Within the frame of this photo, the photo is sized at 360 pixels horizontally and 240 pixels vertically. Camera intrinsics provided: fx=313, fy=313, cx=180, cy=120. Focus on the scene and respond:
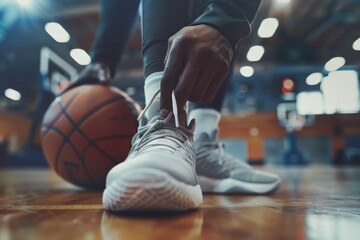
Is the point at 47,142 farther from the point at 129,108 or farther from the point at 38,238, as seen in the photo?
the point at 38,238

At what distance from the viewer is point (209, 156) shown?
881 mm

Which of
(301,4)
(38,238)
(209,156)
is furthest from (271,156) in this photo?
(38,238)

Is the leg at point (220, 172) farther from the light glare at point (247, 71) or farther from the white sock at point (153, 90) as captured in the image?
the light glare at point (247, 71)

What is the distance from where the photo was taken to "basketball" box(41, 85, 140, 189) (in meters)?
0.93

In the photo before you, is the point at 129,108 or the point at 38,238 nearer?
the point at 38,238

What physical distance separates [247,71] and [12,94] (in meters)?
6.08

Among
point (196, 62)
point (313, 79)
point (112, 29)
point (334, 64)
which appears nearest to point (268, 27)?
point (313, 79)

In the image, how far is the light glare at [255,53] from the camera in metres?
7.61

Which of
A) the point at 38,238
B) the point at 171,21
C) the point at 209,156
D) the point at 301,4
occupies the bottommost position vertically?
the point at 38,238

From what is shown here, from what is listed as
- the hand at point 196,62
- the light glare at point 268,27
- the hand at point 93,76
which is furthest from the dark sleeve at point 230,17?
the light glare at point 268,27

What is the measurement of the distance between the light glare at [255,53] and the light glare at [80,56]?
13.1 feet

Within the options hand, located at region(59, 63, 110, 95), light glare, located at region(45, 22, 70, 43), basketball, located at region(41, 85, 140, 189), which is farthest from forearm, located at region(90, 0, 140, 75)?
light glare, located at region(45, 22, 70, 43)

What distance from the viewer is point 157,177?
46 centimetres

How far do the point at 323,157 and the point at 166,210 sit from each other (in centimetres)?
753
